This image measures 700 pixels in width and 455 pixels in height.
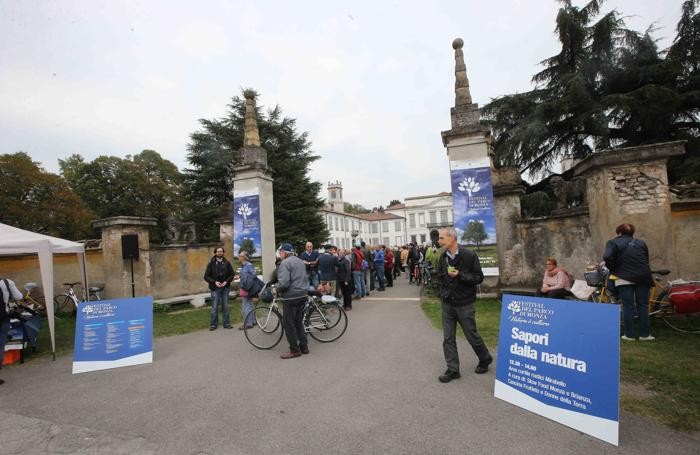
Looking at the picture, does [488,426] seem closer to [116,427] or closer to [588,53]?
[116,427]

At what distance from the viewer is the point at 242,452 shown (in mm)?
2854

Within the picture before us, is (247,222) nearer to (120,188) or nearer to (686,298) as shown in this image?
(686,298)

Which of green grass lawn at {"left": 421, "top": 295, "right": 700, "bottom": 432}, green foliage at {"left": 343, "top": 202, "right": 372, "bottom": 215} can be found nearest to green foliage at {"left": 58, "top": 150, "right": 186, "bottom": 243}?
green grass lawn at {"left": 421, "top": 295, "right": 700, "bottom": 432}

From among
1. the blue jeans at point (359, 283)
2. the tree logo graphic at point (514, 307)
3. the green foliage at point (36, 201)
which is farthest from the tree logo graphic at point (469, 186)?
the green foliage at point (36, 201)

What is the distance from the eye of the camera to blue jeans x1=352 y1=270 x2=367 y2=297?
1095 centimetres

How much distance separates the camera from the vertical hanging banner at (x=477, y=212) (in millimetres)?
9148

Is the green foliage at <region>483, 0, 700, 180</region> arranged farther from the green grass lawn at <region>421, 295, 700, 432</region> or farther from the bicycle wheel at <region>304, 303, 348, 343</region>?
the bicycle wheel at <region>304, 303, 348, 343</region>

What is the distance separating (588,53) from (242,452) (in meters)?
19.4

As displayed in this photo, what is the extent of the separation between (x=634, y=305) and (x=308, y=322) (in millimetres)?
5195

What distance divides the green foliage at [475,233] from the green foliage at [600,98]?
7.86 m

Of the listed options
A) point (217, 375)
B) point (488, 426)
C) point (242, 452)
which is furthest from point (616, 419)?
point (217, 375)

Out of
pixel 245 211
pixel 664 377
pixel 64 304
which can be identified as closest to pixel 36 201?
pixel 64 304

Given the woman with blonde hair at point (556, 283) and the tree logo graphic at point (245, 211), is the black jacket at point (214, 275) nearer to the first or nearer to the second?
the tree logo graphic at point (245, 211)

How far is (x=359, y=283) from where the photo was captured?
11203mm
